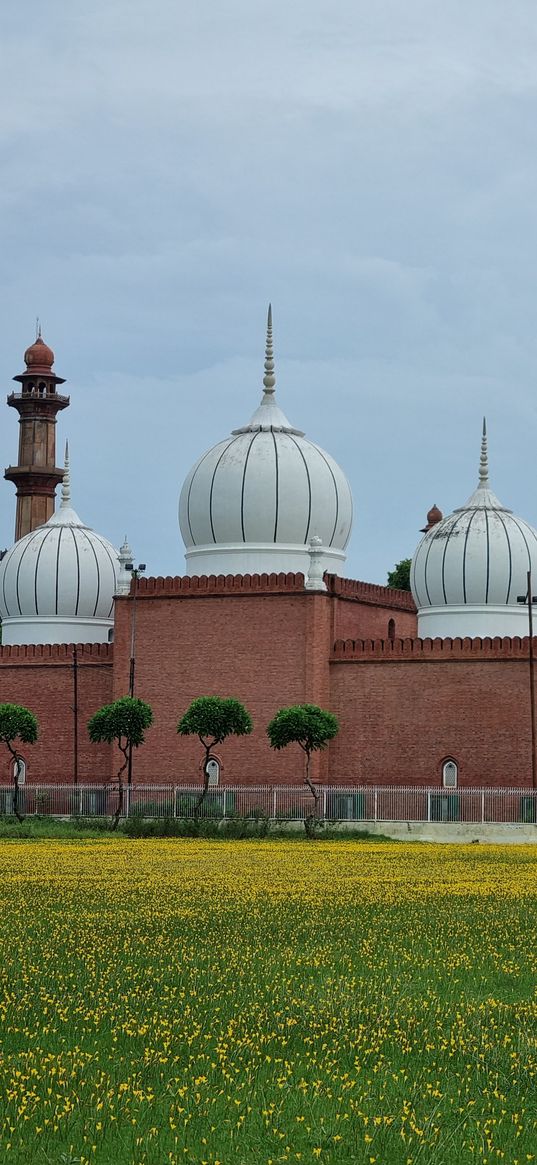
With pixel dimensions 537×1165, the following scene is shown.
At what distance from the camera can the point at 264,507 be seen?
137ft

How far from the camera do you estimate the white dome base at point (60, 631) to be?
45531 mm

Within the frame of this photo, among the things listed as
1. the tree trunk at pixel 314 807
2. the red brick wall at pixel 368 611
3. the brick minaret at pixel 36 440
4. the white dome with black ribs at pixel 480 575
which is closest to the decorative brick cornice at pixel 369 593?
the red brick wall at pixel 368 611

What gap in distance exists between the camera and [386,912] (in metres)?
15.0

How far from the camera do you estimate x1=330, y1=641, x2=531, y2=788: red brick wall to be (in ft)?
121

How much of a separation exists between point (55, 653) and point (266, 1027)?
110 ft

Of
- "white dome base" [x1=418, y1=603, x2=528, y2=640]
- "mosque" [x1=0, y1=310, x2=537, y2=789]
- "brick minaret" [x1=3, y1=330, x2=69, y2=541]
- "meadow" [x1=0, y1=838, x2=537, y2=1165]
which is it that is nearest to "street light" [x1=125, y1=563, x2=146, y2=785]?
"mosque" [x1=0, y1=310, x2=537, y2=789]

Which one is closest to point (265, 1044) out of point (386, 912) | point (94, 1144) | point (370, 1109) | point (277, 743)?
point (370, 1109)

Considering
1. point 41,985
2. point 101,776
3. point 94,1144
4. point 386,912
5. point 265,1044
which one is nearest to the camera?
point 94,1144

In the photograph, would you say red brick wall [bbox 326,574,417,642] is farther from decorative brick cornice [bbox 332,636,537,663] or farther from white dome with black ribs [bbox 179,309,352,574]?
white dome with black ribs [bbox 179,309,352,574]

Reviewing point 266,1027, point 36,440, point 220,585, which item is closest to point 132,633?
point 220,585

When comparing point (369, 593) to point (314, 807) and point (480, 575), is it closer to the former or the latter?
point (480, 575)

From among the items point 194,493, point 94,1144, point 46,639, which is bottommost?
point 94,1144

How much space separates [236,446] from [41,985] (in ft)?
107

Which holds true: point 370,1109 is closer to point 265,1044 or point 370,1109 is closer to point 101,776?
point 265,1044
